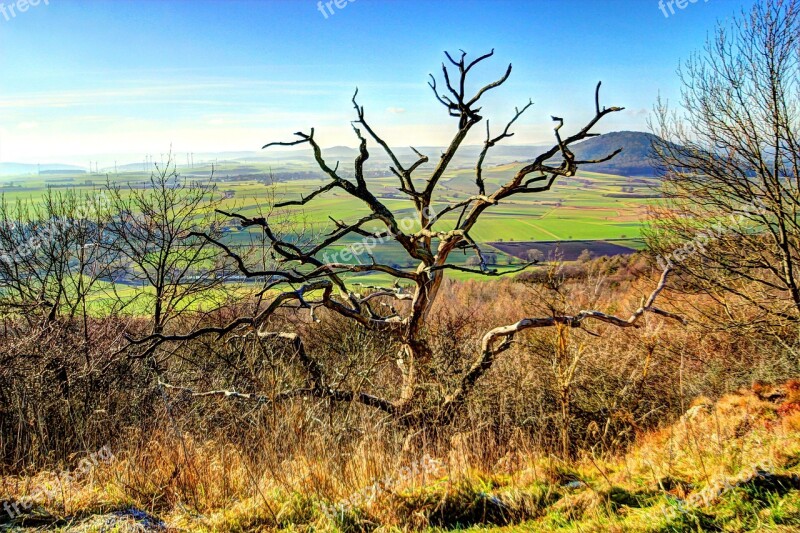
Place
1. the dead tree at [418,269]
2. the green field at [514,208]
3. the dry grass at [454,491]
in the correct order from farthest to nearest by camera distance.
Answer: the green field at [514,208]
the dead tree at [418,269]
the dry grass at [454,491]

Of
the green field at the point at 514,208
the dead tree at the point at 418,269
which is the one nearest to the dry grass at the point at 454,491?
the dead tree at the point at 418,269

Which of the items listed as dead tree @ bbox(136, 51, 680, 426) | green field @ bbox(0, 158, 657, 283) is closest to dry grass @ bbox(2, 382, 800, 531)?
dead tree @ bbox(136, 51, 680, 426)

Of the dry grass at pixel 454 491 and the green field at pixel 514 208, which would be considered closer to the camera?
the dry grass at pixel 454 491

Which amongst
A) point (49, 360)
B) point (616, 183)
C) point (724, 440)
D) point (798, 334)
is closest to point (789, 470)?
point (724, 440)

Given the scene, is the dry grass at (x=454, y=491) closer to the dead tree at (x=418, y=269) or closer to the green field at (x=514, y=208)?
the dead tree at (x=418, y=269)

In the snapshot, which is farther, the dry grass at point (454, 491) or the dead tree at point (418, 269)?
the dead tree at point (418, 269)

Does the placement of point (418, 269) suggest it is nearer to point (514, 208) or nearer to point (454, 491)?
point (454, 491)

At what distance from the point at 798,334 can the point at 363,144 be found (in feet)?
31.5

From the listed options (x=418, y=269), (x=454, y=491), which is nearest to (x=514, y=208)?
(x=418, y=269)

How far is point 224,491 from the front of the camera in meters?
3.23

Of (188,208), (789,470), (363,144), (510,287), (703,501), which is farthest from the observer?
(510,287)

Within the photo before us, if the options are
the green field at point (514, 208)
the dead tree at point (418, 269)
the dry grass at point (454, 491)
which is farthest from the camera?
the green field at point (514, 208)

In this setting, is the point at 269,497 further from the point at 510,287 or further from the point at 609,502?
the point at 510,287

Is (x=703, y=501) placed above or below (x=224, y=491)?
above
